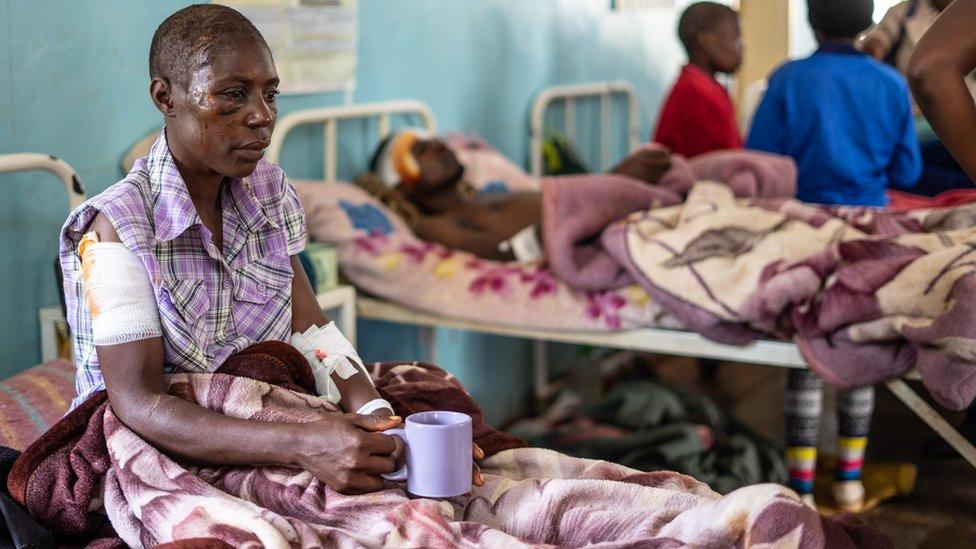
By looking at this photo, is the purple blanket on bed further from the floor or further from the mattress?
the mattress

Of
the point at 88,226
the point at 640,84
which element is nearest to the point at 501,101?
the point at 640,84

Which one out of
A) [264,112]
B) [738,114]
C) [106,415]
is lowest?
[738,114]

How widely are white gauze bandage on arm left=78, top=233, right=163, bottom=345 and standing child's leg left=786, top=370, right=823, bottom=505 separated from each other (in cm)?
183

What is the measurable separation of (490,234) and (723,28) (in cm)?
130

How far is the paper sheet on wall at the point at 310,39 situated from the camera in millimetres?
2680

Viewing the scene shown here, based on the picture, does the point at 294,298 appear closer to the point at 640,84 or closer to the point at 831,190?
the point at 831,190

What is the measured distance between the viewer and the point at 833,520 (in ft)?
4.40

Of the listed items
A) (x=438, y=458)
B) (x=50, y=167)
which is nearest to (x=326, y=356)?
(x=438, y=458)

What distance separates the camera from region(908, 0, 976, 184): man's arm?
5.29ft

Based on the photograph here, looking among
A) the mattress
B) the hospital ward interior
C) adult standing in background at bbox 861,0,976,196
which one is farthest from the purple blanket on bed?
the mattress

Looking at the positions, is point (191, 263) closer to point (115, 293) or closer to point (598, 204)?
point (115, 293)

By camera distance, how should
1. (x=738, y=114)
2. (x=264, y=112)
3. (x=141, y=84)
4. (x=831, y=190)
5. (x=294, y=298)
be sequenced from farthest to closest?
(x=738, y=114), (x=831, y=190), (x=141, y=84), (x=294, y=298), (x=264, y=112)

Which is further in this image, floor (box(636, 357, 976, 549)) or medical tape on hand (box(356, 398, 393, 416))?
floor (box(636, 357, 976, 549))

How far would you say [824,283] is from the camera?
2416 mm
